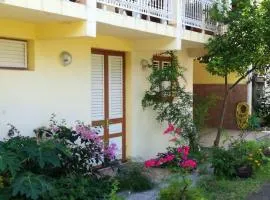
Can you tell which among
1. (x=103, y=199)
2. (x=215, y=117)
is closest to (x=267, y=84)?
(x=215, y=117)

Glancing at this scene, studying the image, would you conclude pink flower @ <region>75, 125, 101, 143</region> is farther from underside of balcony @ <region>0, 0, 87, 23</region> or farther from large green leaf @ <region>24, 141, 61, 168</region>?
underside of balcony @ <region>0, 0, 87, 23</region>

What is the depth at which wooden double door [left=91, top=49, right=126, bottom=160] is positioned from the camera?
384 inches

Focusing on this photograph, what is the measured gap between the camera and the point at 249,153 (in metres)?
9.59

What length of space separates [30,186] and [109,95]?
14.2ft

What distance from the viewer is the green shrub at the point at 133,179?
8227 mm

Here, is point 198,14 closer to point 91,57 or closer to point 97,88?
point 91,57

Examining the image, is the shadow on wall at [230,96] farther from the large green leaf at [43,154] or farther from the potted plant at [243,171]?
the large green leaf at [43,154]

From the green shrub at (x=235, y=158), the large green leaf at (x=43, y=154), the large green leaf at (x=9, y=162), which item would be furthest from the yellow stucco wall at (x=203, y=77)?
the large green leaf at (x=9, y=162)

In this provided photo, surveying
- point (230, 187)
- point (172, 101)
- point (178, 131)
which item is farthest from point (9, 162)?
point (172, 101)

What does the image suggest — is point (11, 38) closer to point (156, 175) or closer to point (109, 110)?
point (109, 110)

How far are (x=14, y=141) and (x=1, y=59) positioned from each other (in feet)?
5.22

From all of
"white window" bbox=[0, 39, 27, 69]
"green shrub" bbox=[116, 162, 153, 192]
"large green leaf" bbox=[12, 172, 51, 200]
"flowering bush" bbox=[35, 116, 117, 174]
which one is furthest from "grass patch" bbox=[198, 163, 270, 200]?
"white window" bbox=[0, 39, 27, 69]

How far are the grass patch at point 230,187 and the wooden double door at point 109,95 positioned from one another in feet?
7.57

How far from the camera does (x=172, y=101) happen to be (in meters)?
10.9
